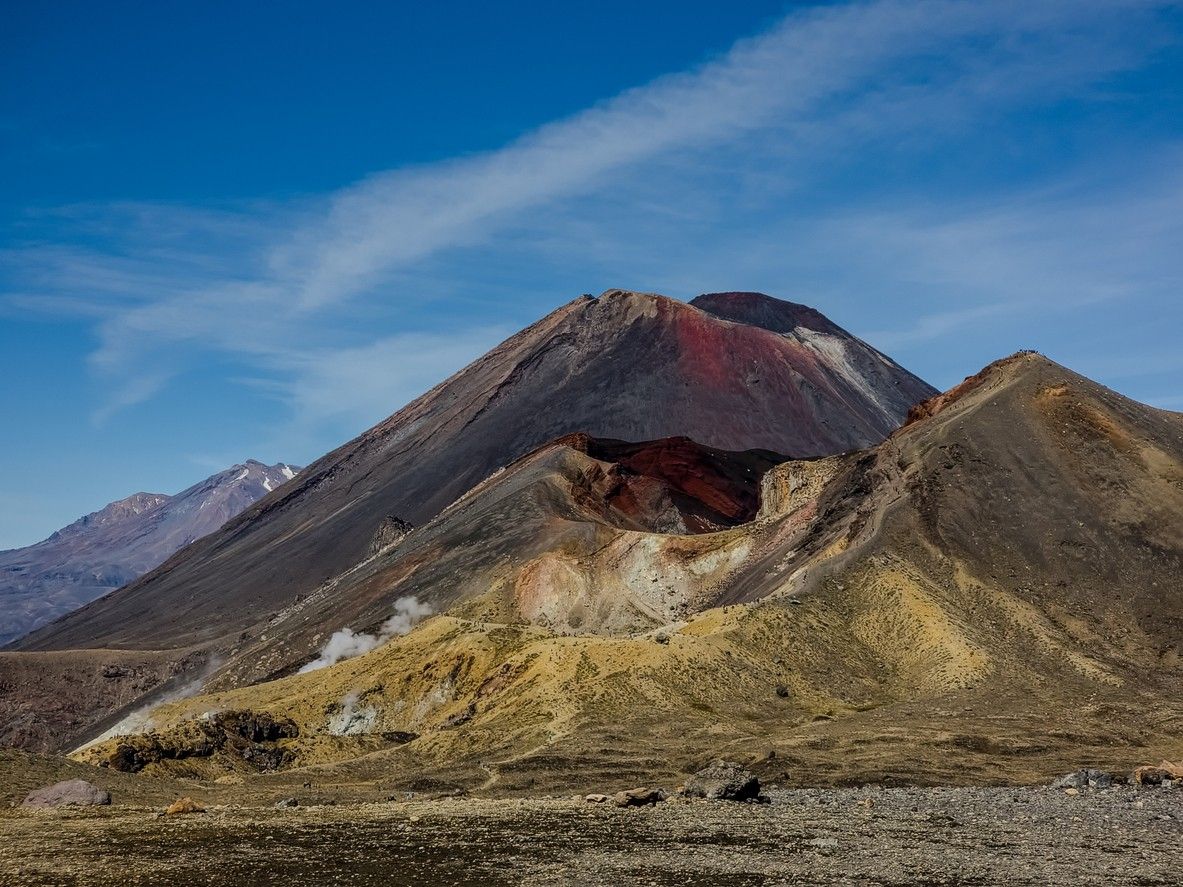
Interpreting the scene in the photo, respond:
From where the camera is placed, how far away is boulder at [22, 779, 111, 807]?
4638 centimetres

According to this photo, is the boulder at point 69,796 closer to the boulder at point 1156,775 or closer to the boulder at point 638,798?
the boulder at point 638,798

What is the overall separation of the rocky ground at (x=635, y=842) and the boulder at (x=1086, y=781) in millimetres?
1267

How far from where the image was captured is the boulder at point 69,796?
46375mm

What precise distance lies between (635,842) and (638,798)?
8390mm

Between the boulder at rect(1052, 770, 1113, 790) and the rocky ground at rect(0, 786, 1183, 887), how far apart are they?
1267mm

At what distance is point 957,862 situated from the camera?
3262 centimetres

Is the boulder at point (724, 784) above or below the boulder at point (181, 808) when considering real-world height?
below

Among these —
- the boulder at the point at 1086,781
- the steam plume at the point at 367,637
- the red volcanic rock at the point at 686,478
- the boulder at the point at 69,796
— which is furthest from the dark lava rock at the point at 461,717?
the red volcanic rock at the point at 686,478

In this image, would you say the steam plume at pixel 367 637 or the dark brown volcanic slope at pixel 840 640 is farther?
the steam plume at pixel 367 637

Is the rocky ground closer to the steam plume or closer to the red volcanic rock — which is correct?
the steam plume

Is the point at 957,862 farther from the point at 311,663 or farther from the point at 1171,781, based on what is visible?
the point at 311,663

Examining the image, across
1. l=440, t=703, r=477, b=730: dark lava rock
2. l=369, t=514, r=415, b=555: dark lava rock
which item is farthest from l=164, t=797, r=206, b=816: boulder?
l=369, t=514, r=415, b=555: dark lava rock

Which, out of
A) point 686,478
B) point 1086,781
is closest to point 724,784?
point 1086,781

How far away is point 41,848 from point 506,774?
79.0ft
